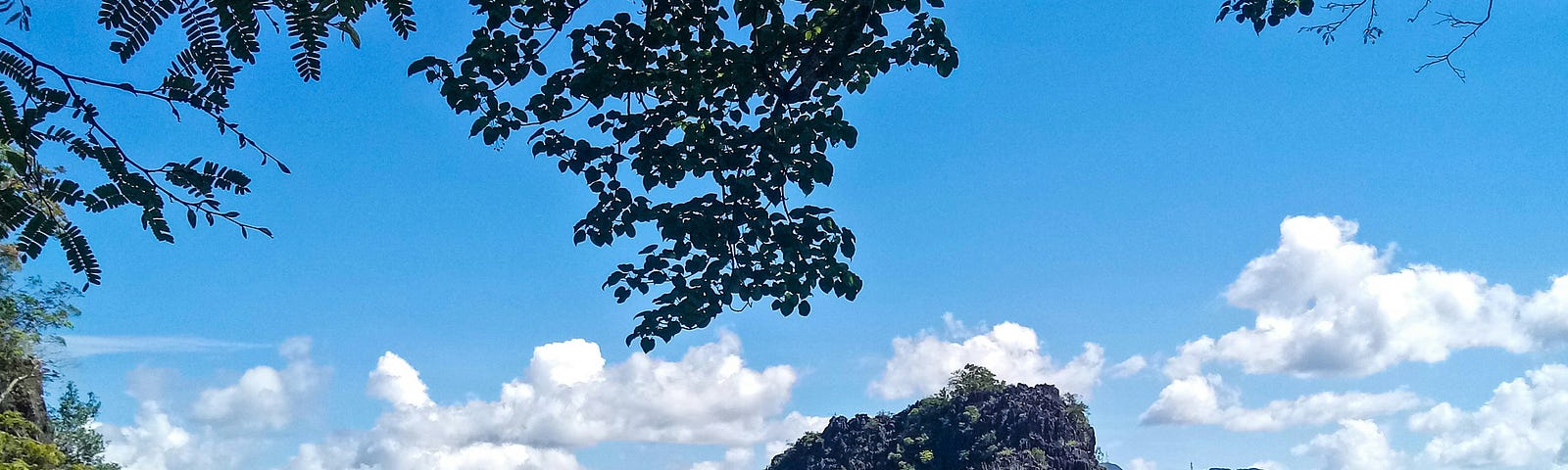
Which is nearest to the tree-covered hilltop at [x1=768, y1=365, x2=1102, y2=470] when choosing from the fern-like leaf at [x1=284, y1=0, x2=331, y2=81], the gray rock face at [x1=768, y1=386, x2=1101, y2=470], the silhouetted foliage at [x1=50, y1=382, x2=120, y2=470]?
the gray rock face at [x1=768, y1=386, x2=1101, y2=470]

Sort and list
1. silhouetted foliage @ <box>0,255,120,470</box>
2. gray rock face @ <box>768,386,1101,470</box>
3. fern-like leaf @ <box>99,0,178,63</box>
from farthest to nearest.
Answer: gray rock face @ <box>768,386,1101,470</box> < silhouetted foliage @ <box>0,255,120,470</box> < fern-like leaf @ <box>99,0,178,63</box>

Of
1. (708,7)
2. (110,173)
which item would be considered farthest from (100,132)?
(708,7)

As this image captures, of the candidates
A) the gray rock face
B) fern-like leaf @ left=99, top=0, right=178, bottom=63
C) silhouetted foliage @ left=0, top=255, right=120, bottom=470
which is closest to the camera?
fern-like leaf @ left=99, top=0, right=178, bottom=63

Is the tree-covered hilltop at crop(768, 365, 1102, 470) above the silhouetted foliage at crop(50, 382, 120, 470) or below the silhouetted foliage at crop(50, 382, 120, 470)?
above

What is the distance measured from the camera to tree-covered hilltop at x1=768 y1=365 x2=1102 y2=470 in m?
79.2

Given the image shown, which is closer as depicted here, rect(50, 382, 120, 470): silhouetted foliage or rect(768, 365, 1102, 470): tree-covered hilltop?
rect(50, 382, 120, 470): silhouetted foliage

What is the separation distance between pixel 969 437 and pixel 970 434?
0.24 meters

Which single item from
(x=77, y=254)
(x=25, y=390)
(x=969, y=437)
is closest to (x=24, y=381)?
(x=25, y=390)

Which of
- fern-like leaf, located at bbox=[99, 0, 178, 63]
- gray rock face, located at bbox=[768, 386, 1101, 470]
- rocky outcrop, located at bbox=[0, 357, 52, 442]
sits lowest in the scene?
fern-like leaf, located at bbox=[99, 0, 178, 63]

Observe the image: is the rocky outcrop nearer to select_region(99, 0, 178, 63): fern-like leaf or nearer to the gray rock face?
select_region(99, 0, 178, 63): fern-like leaf

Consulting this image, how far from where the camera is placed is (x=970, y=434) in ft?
270

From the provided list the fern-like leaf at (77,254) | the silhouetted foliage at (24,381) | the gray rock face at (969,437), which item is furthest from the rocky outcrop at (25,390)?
the gray rock face at (969,437)

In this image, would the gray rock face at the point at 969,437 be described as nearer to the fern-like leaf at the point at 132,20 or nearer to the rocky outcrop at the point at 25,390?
the rocky outcrop at the point at 25,390

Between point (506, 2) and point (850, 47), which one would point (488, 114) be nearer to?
point (506, 2)
